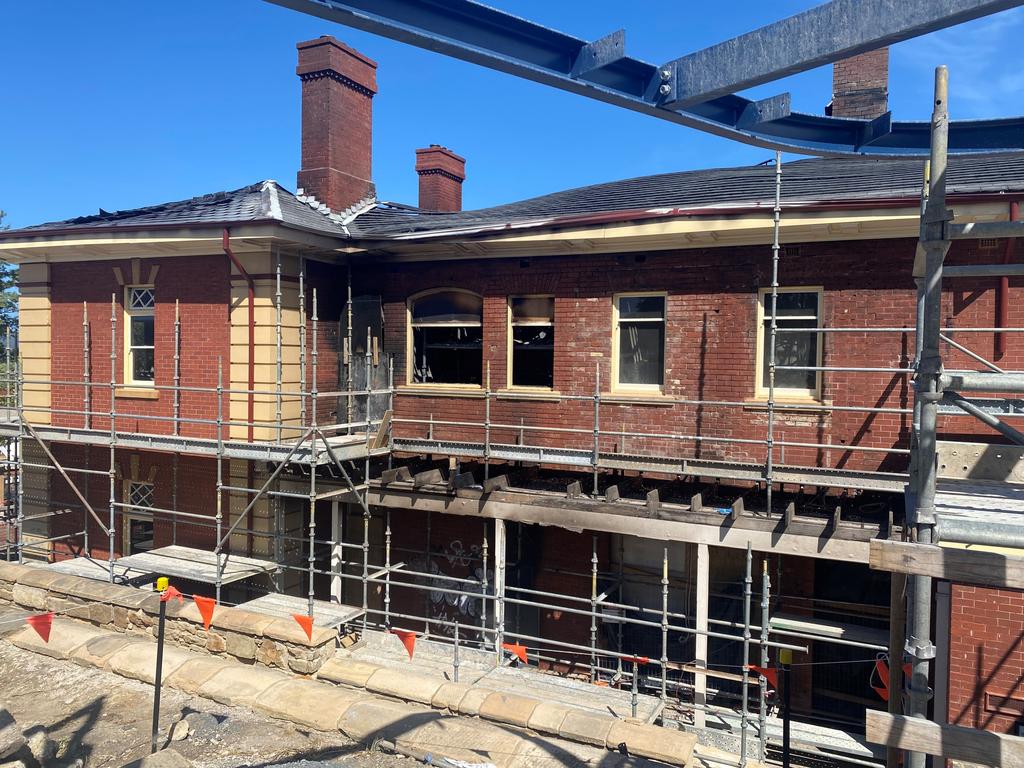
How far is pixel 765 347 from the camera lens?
1066cm

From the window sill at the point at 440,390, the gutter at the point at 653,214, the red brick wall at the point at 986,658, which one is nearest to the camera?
the red brick wall at the point at 986,658

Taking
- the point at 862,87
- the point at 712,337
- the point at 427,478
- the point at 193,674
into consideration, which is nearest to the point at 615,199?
the point at 712,337

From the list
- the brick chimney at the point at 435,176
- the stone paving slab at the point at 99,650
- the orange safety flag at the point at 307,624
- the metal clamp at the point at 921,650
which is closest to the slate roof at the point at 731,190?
the brick chimney at the point at 435,176

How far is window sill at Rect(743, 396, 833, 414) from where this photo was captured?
10.1 m

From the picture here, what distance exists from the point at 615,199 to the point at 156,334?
28.8 ft

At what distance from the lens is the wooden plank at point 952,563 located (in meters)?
4.08

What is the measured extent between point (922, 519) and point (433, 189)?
55.1 feet

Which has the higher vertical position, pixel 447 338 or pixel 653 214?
pixel 653 214

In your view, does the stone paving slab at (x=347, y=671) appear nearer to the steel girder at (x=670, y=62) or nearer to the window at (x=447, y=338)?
the window at (x=447, y=338)

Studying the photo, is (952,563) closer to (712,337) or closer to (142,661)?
(712,337)

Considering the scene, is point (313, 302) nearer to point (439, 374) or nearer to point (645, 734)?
point (439, 374)

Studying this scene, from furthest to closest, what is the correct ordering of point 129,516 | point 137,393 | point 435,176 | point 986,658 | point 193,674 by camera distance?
point 435,176 → point 129,516 → point 137,393 → point 193,674 → point 986,658

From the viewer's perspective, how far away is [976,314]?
9.44 meters

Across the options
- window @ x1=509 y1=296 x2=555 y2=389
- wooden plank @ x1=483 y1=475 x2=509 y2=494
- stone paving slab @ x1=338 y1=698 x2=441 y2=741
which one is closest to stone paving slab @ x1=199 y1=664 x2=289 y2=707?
stone paving slab @ x1=338 y1=698 x2=441 y2=741
